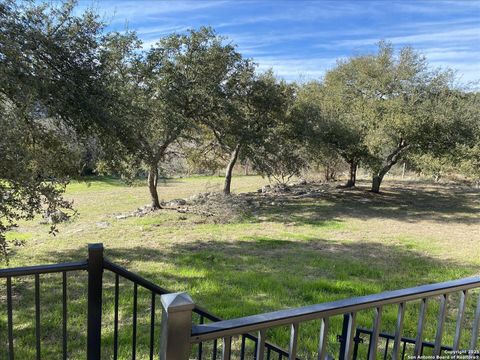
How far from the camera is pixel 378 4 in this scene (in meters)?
9.83

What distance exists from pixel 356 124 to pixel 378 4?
4417 millimetres

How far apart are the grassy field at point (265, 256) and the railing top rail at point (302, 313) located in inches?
77.4

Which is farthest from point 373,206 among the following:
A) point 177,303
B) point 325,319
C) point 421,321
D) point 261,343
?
point 177,303

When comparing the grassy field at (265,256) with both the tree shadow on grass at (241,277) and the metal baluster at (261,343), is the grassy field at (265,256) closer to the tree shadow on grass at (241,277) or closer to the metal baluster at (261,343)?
the tree shadow on grass at (241,277)

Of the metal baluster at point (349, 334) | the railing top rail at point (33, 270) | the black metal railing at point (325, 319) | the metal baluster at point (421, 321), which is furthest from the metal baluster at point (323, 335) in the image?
the railing top rail at point (33, 270)

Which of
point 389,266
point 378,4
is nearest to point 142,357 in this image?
Result: point 389,266

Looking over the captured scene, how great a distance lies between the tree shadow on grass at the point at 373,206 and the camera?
1068 centimetres

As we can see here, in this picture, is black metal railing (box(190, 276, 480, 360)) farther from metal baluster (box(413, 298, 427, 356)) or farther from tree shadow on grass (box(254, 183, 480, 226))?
tree shadow on grass (box(254, 183, 480, 226))

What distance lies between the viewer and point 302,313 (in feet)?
3.98

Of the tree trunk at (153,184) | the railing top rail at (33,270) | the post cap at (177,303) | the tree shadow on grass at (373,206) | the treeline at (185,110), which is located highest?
the treeline at (185,110)

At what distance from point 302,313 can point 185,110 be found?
9.04 metres

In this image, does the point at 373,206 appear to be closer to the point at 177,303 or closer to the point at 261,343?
the point at 261,343

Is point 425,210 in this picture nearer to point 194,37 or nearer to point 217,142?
point 217,142

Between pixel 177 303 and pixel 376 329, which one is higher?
pixel 177 303
